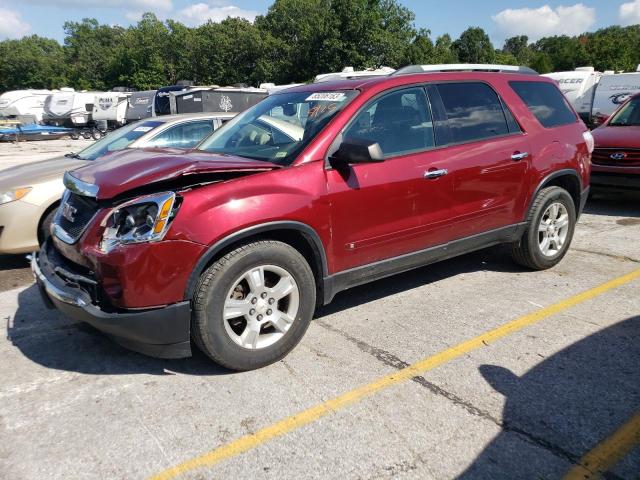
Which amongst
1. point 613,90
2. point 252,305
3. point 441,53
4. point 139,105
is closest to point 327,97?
point 252,305

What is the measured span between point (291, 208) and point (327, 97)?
110cm

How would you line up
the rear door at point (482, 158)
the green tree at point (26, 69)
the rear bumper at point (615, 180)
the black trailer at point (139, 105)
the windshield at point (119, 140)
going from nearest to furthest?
the rear door at point (482, 158) < the windshield at point (119, 140) < the rear bumper at point (615, 180) < the black trailer at point (139, 105) < the green tree at point (26, 69)

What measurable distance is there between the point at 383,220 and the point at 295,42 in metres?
60.1

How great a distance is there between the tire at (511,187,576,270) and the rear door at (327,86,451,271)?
1279mm

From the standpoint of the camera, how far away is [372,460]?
250 centimetres

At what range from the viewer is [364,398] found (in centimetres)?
302

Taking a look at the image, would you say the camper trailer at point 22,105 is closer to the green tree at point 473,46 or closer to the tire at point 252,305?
the tire at point 252,305

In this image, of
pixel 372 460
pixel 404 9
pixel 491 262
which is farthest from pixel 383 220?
pixel 404 9

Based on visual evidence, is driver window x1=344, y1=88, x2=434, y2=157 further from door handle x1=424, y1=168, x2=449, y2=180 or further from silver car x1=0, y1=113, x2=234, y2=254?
silver car x1=0, y1=113, x2=234, y2=254

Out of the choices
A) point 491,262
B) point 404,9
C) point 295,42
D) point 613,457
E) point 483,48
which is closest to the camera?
point 613,457

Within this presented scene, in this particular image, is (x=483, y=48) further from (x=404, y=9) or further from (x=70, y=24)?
(x=70, y=24)

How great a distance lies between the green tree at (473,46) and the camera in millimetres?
84562

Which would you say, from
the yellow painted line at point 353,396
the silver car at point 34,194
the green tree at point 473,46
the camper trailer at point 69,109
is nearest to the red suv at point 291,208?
the yellow painted line at point 353,396

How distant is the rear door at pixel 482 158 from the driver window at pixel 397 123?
0.65ft
